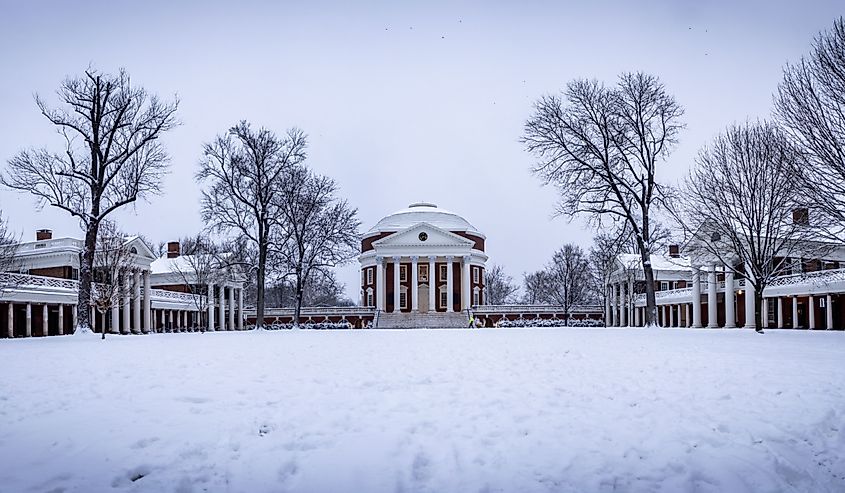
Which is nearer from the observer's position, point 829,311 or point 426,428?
point 426,428

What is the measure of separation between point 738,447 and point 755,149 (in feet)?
72.2

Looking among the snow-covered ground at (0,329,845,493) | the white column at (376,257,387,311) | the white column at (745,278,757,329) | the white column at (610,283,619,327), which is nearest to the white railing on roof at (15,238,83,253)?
the white column at (376,257,387,311)

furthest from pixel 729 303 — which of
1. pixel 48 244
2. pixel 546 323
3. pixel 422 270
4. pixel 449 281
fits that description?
pixel 48 244

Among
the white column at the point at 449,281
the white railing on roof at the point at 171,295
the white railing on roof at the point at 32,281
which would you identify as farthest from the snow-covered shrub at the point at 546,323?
the white railing on roof at the point at 32,281

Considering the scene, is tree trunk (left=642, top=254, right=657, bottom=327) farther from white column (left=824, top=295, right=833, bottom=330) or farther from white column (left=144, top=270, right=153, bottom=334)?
white column (left=144, top=270, right=153, bottom=334)

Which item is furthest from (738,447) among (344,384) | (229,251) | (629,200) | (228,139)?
(229,251)

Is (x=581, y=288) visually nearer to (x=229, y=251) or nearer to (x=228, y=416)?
(x=229, y=251)

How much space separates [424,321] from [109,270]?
3126 cm

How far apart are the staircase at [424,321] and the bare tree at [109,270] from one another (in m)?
26.3

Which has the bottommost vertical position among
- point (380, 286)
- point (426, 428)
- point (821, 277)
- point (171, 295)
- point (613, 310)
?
point (613, 310)

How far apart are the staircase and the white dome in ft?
43.9

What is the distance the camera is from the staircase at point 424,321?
5896 cm

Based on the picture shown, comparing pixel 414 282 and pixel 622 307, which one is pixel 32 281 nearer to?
pixel 414 282

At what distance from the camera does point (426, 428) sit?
7887 mm
